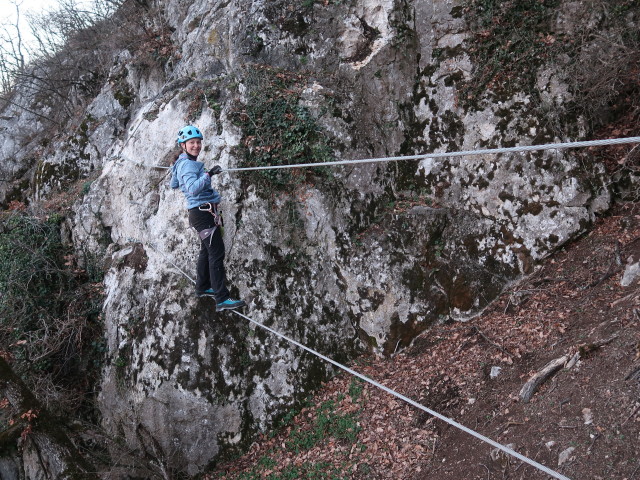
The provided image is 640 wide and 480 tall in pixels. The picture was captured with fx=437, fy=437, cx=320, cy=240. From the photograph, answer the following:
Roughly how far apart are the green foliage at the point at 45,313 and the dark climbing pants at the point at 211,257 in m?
2.93

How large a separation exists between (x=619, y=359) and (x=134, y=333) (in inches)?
264

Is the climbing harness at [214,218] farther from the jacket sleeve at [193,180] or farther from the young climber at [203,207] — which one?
the jacket sleeve at [193,180]

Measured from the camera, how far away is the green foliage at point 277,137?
23.4 ft

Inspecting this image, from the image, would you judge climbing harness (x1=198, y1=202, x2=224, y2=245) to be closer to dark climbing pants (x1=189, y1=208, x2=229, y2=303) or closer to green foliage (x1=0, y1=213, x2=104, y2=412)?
dark climbing pants (x1=189, y1=208, x2=229, y2=303)

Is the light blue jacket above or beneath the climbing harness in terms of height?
above

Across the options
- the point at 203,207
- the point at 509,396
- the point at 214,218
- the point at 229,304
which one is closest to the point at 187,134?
the point at 203,207

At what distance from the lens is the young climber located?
5.89 metres

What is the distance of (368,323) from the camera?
6898 mm

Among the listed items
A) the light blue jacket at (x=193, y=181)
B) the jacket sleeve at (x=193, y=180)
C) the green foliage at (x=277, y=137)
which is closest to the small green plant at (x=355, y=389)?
the green foliage at (x=277, y=137)

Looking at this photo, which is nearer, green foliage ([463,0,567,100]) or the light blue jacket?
the light blue jacket

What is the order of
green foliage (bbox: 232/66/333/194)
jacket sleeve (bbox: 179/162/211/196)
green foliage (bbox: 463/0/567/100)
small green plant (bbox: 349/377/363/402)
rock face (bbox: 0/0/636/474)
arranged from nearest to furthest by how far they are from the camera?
jacket sleeve (bbox: 179/162/211/196) < small green plant (bbox: 349/377/363/402) < rock face (bbox: 0/0/636/474) < green foliage (bbox: 463/0/567/100) < green foliage (bbox: 232/66/333/194)

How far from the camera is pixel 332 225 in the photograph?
23.4 feet

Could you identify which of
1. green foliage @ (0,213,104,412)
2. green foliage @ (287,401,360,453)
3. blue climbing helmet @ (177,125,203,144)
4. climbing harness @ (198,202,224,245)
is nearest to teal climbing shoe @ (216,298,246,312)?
climbing harness @ (198,202,224,245)

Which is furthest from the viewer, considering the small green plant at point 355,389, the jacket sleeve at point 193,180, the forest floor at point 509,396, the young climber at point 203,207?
the small green plant at point 355,389
